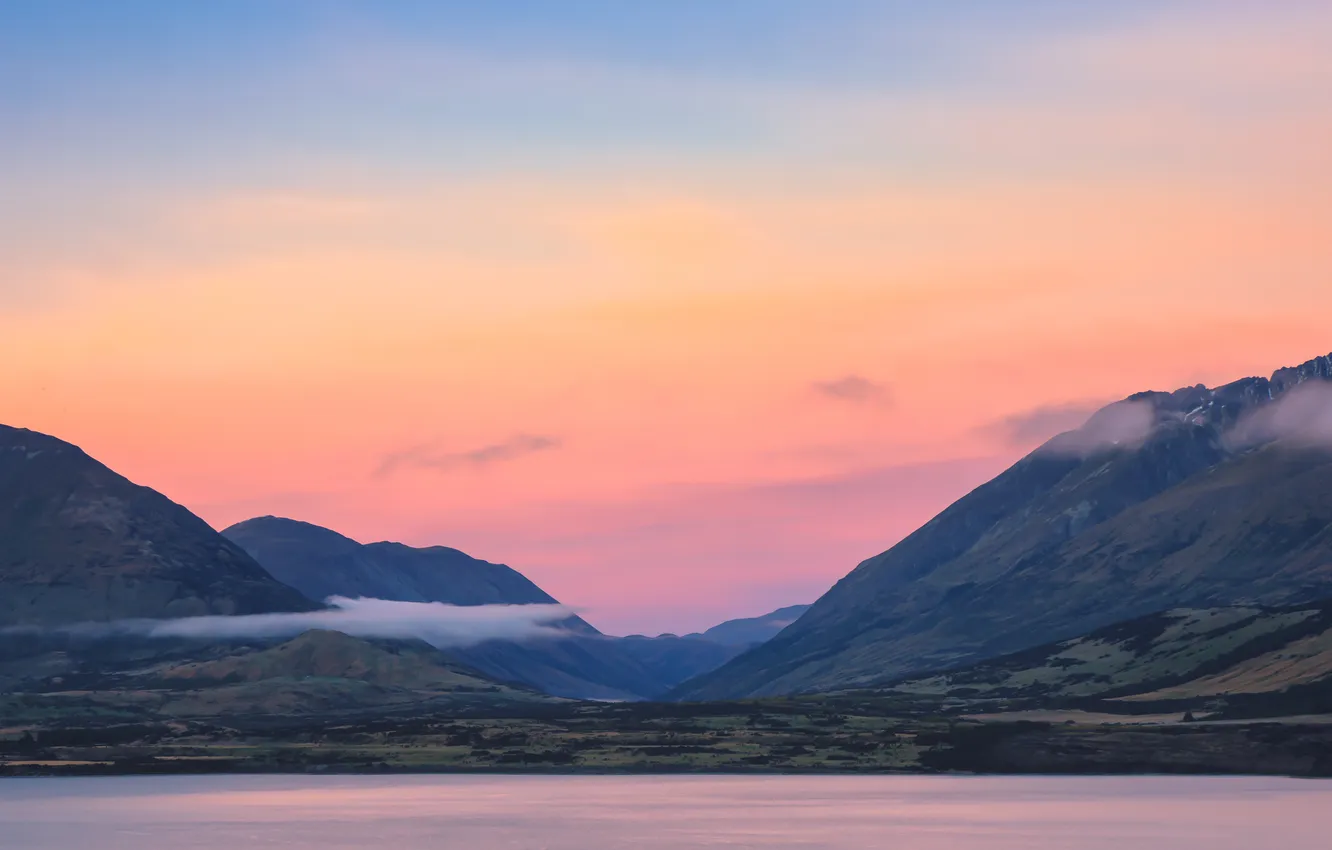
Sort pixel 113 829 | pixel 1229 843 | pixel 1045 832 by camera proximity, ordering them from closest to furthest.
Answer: pixel 1229 843 < pixel 1045 832 < pixel 113 829

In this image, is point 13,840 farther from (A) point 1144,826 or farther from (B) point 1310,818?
(B) point 1310,818

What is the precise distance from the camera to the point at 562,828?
18538 centimetres

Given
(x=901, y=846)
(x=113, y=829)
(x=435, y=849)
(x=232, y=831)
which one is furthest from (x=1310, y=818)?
(x=113, y=829)

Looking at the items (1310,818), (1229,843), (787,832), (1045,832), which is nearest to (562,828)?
(787,832)

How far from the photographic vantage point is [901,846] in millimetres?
166625

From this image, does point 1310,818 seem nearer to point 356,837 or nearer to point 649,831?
point 649,831

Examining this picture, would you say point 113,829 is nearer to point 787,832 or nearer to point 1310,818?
point 787,832

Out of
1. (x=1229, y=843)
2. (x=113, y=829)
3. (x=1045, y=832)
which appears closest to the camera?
(x=1229, y=843)

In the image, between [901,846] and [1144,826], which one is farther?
[1144,826]

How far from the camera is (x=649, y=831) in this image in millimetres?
179875

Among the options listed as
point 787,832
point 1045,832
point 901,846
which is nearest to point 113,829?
point 787,832

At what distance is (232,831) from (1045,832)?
83397 mm

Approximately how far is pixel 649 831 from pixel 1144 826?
50.8 metres

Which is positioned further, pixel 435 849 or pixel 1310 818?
pixel 1310 818
